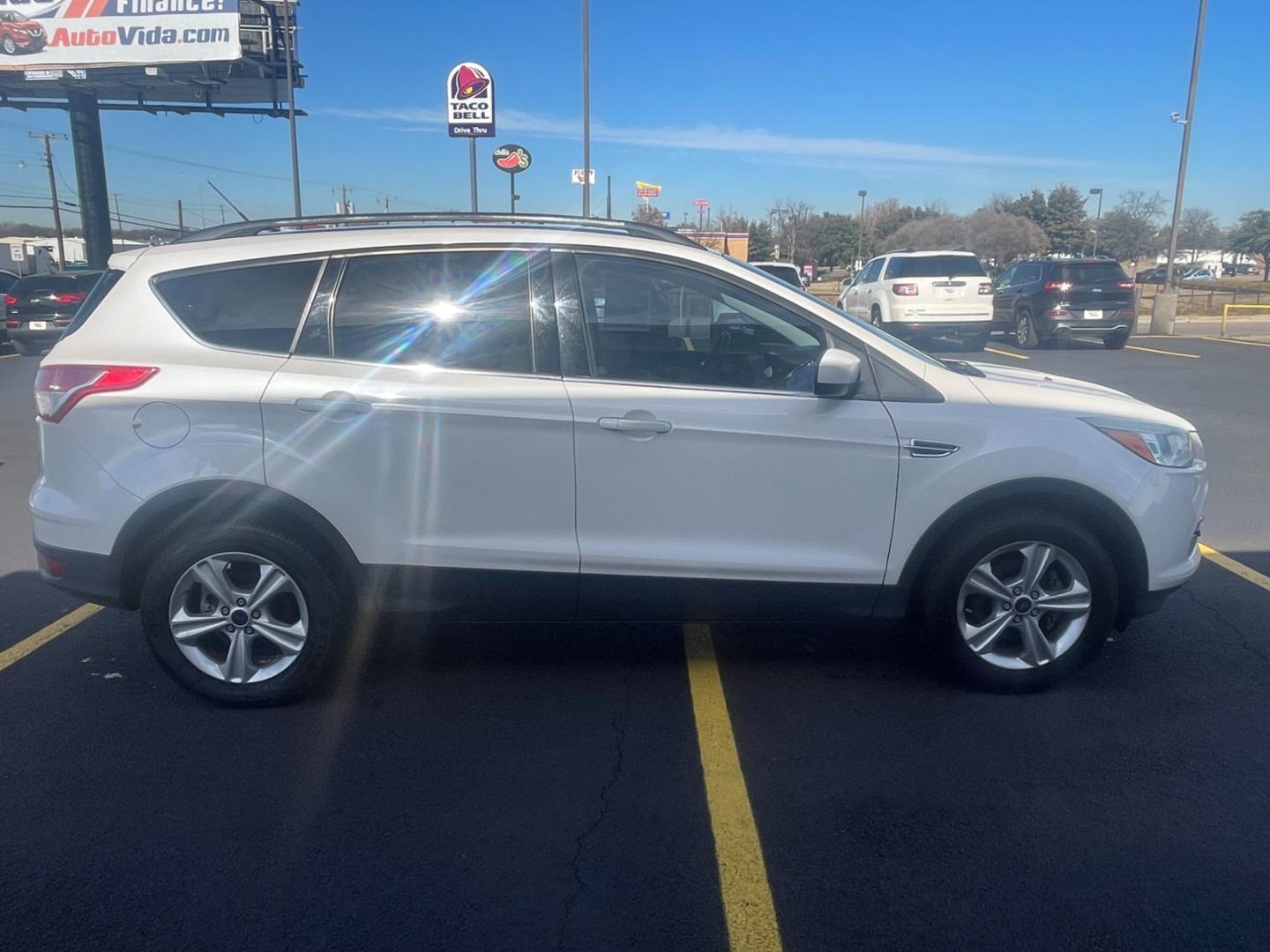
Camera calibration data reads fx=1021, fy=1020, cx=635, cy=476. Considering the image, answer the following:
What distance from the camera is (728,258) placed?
4.23 m

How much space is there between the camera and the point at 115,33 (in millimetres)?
27031

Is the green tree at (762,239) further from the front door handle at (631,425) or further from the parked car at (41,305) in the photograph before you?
the front door handle at (631,425)

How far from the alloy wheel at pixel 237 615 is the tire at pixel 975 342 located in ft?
57.7

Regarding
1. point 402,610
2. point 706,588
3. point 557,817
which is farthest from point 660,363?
point 557,817

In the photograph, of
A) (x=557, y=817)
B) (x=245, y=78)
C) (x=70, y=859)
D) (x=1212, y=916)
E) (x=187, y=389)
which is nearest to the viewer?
(x=1212, y=916)

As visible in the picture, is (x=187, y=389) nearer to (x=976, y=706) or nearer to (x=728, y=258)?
(x=728, y=258)

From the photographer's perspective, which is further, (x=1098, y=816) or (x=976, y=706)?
(x=976, y=706)

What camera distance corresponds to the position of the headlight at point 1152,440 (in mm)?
4012

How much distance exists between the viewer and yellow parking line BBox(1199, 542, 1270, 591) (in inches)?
222

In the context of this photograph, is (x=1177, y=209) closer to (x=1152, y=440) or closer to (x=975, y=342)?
(x=975, y=342)

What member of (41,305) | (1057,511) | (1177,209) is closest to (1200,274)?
(1177,209)

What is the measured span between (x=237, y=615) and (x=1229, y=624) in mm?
4524

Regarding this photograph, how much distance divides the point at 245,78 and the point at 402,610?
28521 millimetres

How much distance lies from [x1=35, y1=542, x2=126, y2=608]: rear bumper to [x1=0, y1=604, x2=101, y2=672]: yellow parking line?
0.76 metres
